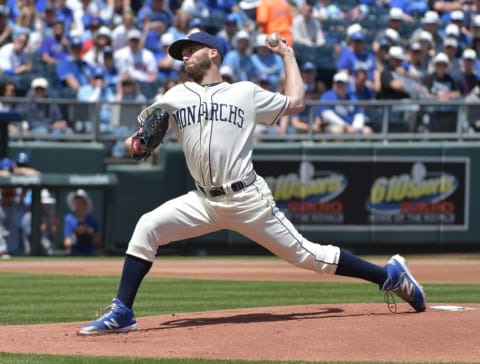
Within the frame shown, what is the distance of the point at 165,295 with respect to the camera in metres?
9.79

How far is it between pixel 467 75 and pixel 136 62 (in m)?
5.27

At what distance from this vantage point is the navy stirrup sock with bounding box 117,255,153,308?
6652 mm

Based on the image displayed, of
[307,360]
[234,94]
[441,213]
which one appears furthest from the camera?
[441,213]

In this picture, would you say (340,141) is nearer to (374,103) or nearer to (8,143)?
(374,103)

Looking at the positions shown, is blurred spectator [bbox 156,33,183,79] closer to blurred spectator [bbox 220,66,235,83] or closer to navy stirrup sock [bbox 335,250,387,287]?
blurred spectator [bbox 220,66,235,83]

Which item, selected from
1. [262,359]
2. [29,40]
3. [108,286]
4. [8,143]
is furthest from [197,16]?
[262,359]

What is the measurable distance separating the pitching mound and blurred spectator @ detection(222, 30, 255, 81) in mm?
9799

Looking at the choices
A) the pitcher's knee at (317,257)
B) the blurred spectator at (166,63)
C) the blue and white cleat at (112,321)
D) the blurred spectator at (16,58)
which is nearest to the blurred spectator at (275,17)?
the blurred spectator at (166,63)

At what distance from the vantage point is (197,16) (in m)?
18.5

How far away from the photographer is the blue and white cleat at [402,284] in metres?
→ 7.07

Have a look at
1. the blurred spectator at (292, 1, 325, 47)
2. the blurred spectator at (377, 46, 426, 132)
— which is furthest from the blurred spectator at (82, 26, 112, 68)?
the blurred spectator at (377, 46, 426, 132)

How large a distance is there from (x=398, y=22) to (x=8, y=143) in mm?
7400

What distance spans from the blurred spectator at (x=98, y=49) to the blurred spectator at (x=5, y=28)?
3.83 feet

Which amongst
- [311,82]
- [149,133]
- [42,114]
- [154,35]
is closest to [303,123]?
[311,82]
